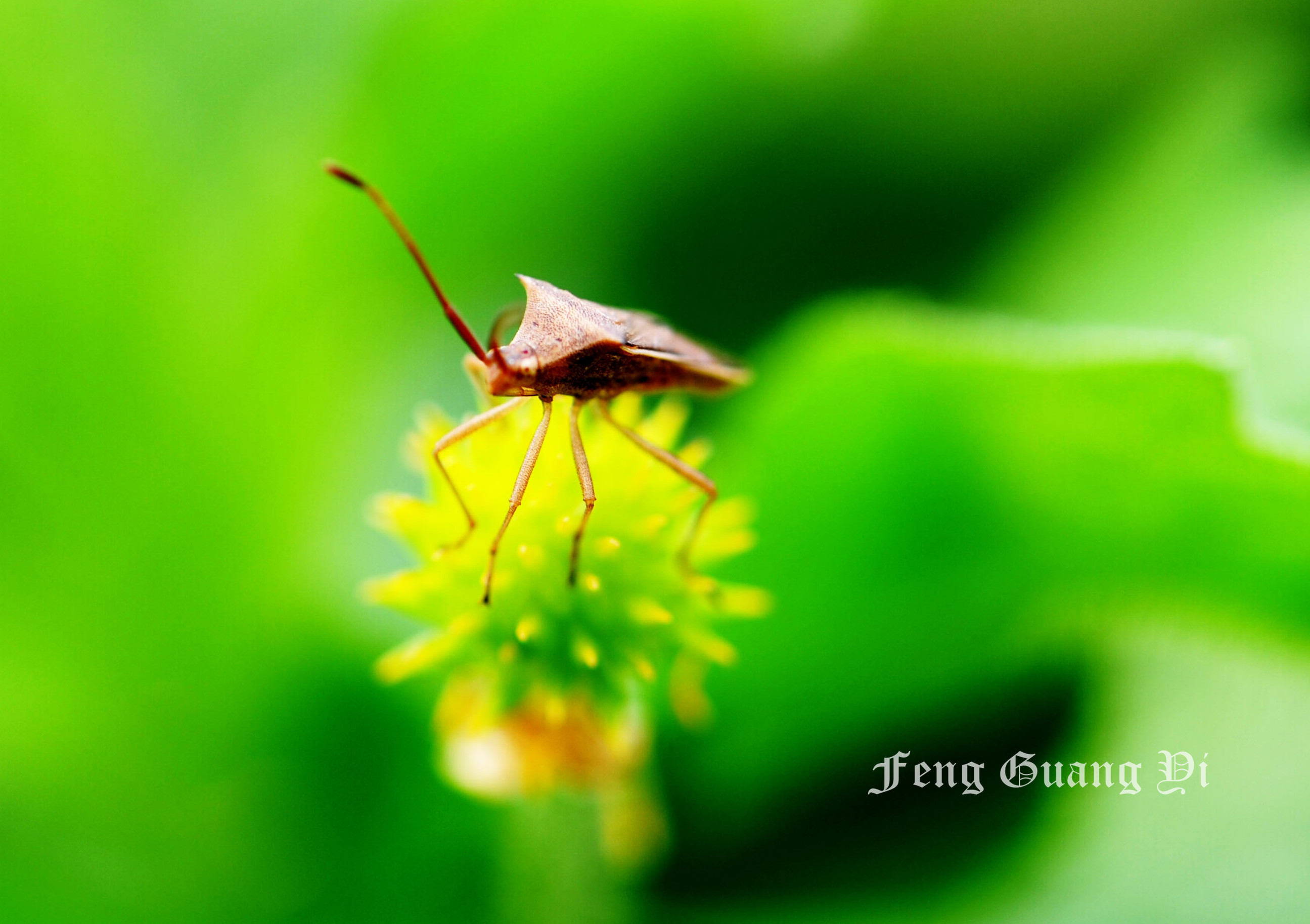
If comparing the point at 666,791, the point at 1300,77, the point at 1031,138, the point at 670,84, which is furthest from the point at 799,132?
the point at 666,791

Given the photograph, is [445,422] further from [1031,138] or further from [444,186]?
[1031,138]

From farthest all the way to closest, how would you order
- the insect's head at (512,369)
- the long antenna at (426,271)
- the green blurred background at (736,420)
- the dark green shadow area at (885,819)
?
1. the dark green shadow area at (885,819)
2. the green blurred background at (736,420)
3. the insect's head at (512,369)
4. the long antenna at (426,271)

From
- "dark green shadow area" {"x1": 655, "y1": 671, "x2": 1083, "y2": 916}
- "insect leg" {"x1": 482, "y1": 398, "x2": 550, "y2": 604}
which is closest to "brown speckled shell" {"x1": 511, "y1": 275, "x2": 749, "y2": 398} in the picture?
"insect leg" {"x1": 482, "y1": 398, "x2": 550, "y2": 604}

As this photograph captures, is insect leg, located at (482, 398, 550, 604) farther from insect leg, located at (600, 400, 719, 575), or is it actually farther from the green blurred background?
the green blurred background

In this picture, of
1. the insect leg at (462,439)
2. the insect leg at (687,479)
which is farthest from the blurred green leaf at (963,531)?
the insect leg at (462,439)

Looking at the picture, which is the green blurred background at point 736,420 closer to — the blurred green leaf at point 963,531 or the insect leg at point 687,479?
the blurred green leaf at point 963,531

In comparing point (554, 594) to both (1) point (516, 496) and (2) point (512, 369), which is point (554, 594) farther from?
(2) point (512, 369)

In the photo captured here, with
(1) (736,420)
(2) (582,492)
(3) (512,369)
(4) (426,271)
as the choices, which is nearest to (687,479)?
(2) (582,492)

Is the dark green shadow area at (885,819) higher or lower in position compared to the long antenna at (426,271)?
lower
